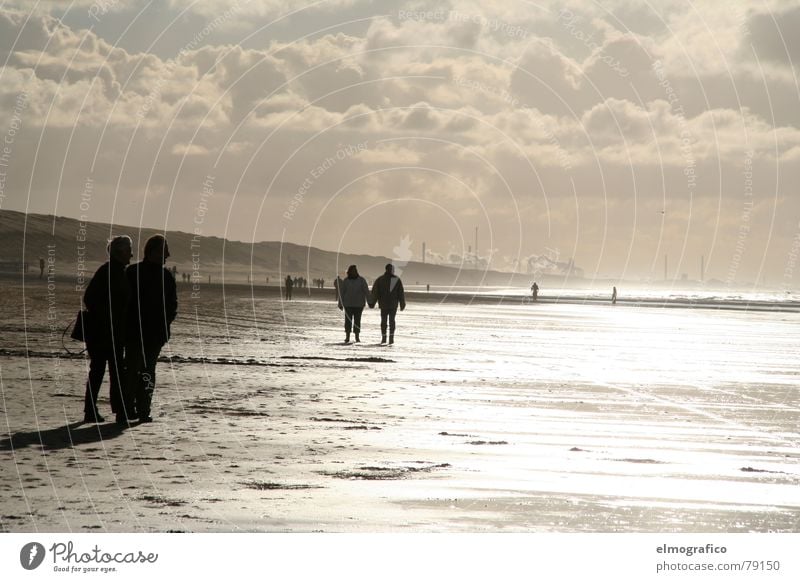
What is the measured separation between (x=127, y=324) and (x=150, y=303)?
371mm

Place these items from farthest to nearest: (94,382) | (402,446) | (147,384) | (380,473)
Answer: (147,384)
(94,382)
(402,446)
(380,473)

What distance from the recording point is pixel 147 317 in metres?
14.0

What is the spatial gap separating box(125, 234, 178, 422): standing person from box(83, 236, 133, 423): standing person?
0.23 m

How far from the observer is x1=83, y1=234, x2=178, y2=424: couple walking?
44.0 ft

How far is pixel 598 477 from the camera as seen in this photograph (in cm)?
1030

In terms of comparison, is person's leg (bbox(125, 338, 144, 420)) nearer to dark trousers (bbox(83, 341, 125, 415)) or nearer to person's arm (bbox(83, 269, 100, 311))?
dark trousers (bbox(83, 341, 125, 415))

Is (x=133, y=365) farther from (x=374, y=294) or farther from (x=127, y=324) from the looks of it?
(x=374, y=294)

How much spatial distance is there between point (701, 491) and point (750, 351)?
23.1m

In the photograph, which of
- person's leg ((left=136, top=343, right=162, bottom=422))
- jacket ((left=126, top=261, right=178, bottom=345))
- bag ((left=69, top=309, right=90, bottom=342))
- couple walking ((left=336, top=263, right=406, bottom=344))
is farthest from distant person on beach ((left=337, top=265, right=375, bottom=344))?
bag ((left=69, top=309, right=90, bottom=342))

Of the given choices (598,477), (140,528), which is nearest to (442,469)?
(598,477)

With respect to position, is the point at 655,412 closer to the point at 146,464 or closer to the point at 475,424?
the point at 475,424

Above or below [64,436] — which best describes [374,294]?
above

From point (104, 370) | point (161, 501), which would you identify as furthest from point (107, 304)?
point (161, 501)

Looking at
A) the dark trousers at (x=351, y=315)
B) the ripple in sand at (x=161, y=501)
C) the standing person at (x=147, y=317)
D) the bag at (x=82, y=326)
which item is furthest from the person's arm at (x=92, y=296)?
the dark trousers at (x=351, y=315)
